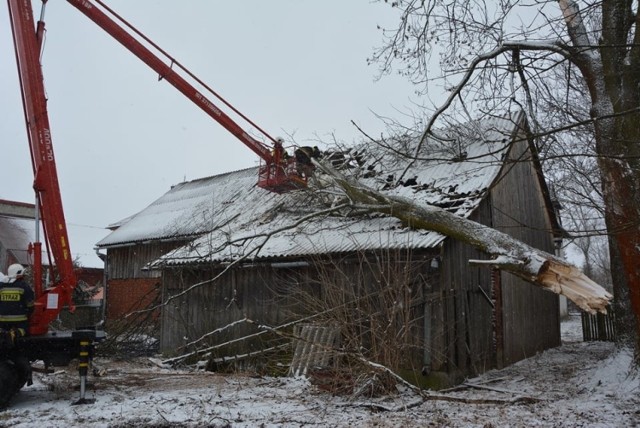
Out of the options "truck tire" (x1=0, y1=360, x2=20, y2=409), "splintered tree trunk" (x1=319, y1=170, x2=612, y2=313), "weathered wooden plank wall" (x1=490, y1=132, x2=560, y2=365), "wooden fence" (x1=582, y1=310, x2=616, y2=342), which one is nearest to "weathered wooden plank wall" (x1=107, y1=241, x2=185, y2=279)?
"weathered wooden plank wall" (x1=490, y1=132, x2=560, y2=365)

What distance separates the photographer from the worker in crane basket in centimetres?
788

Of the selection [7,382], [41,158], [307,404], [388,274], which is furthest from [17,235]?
[388,274]

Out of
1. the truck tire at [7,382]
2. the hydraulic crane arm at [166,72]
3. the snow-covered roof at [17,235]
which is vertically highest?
the hydraulic crane arm at [166,72]

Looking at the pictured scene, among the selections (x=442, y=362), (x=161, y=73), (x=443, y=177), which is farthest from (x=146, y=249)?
(x=442, y=362)

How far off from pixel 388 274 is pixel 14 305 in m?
5.44

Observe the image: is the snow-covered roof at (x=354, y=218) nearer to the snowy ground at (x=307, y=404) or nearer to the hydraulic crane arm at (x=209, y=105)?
the hydraulic crane arm at (x=209, y=105)

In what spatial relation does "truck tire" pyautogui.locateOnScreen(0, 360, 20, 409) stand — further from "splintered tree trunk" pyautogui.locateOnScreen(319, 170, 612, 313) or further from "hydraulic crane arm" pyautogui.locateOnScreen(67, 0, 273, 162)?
"hydraulic crane arm" pyautogui.locateOnScreen(67, 0, 273, 162)

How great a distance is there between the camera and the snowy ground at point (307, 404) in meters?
6.56

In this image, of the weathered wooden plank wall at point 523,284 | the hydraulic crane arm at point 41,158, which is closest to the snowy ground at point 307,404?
the hydraulic crane arm at point 41,158

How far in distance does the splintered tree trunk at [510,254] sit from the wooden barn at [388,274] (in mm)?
403

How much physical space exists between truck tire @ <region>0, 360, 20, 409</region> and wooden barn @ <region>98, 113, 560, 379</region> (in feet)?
12.1

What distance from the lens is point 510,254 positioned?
26.1 ft

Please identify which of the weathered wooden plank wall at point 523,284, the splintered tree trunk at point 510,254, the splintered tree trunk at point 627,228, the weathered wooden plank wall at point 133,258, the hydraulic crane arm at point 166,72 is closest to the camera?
the splintered tree trunk at point 627,228

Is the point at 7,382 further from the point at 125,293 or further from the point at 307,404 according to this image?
the point at 125,293
